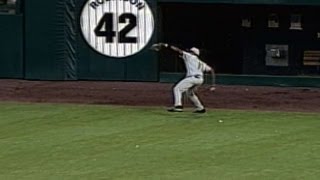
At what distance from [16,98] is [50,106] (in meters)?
2.47

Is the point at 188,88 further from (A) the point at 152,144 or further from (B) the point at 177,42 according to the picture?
(B) the point at 177,42

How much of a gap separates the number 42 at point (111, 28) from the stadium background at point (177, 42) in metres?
0.55

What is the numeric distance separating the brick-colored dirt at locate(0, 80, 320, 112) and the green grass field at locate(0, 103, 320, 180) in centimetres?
172

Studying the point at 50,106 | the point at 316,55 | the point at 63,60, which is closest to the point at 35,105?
the point at 50,106

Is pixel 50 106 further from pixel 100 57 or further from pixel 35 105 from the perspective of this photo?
pixel 100 57

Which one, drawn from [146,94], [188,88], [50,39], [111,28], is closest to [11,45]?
[50,39]

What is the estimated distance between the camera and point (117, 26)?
2880cm

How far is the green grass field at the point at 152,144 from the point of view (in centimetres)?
1259

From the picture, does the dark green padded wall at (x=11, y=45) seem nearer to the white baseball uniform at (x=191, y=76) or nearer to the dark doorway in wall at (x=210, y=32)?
the dark doorway in wall at (x=210, y=32)

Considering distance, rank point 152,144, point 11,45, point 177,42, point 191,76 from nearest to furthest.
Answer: point 152,144 → point 191,76 → point 177,42 → point 11,45

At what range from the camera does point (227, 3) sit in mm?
27938

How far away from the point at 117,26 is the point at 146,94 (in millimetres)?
3785

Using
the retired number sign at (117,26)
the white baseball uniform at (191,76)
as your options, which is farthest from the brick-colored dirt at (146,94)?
the white baseball uniform at (191,76)

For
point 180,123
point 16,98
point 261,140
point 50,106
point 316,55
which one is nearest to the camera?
point 261,140
